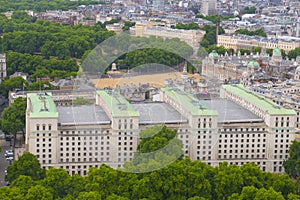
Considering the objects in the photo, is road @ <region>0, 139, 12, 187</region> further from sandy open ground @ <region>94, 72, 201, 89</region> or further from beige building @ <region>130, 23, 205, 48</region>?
beige building @ <region>130, 23, 205, 48</region>

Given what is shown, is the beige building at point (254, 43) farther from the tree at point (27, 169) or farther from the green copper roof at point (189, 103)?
the tree at point (27, 169)

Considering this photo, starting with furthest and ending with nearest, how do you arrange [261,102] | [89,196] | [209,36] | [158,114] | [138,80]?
[209,36]
[138,80]
[261,102]
[158,114]
[89,196]

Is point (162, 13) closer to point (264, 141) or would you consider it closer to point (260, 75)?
point (260, 75)

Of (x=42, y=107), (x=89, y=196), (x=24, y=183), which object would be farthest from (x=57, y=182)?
(x=42, y=107)

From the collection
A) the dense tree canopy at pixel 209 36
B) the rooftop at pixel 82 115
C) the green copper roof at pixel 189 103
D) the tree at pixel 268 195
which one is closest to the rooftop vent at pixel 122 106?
the rooftop at pixel 82 115

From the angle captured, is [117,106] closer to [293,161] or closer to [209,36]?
[293,161]

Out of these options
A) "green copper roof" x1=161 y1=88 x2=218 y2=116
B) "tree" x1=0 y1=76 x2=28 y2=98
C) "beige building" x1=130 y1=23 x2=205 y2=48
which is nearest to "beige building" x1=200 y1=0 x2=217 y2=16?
"beige building" x1=130 y1=23 x2=205 y2=48

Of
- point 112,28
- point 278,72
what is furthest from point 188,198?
point 112,28
